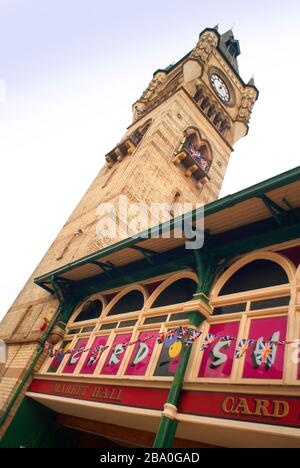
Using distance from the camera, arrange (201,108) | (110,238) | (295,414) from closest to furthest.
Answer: (295,414)
(110,238)
(201,108)

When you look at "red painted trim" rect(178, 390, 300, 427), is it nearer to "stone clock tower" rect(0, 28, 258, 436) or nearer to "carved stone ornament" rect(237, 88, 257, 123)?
"stone clock tower" rect(0, 28, 258, 436)

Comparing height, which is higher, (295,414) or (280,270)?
(280,270)

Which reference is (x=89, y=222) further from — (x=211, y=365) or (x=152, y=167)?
(x=211, y=365)

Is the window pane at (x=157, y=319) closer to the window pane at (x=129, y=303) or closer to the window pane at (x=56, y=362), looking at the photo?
the window pane at (x=129, y=303)

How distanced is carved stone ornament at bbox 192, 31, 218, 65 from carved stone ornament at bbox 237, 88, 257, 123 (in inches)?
188

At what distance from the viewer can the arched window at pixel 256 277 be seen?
21.1 ft

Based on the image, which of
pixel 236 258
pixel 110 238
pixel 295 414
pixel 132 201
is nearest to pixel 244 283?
pixel 236 258

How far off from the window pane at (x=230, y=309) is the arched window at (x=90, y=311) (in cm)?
474

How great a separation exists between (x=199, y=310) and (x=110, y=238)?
8773 mm

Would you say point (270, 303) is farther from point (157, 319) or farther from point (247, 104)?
point (247, 104)

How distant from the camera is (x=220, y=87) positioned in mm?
27094

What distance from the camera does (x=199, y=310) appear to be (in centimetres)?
676

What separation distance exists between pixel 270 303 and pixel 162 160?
14221mm
